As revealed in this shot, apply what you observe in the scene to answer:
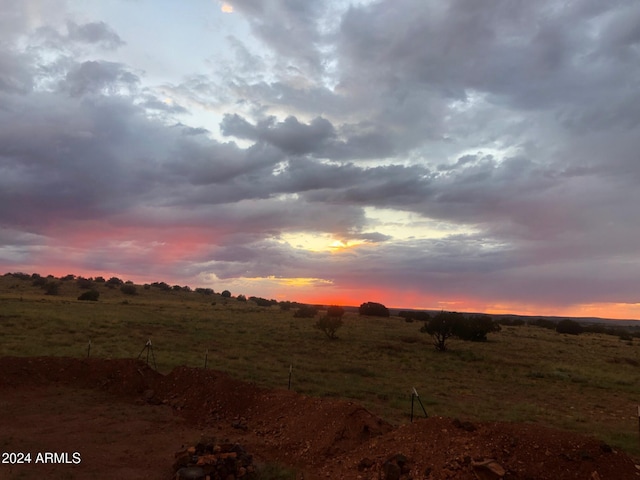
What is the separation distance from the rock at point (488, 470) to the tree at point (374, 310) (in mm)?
75925

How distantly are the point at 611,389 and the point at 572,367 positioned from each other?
6.92m

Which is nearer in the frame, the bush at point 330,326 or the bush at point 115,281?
the bush at point 330,326

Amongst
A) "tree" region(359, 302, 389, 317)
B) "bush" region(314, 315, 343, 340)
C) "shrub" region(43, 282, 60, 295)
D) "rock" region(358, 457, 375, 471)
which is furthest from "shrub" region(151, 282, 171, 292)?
"rock" region(358, 457, 375, 471)

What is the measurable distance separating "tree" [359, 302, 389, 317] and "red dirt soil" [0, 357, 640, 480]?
221 feet

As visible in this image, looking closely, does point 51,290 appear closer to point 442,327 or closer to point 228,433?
point 442,327

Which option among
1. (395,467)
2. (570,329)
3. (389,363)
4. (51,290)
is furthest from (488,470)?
(51,290)

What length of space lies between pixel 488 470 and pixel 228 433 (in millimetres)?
8697

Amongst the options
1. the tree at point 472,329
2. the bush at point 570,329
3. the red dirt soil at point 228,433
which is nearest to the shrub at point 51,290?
the red dirt soil at point 228,433

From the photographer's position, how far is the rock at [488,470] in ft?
31.4

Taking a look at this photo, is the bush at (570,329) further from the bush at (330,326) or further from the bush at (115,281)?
the bush at (115,281)

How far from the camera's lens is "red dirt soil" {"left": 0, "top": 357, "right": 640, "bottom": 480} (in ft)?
34.2

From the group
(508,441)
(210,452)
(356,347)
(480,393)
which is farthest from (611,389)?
(210,452)

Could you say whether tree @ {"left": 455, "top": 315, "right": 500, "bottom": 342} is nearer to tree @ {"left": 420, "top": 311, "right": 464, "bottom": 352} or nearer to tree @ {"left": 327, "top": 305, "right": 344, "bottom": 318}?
tree @ {"left": 420, "top": 311, "right": 464, "bottom": 352}

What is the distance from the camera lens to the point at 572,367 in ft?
112
